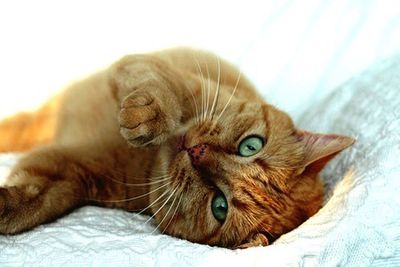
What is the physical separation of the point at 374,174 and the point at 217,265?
0.52 meters

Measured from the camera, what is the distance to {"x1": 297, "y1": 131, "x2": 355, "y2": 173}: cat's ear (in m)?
1.67

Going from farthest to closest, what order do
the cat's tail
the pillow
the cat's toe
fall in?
1. the cat's tail
2. the cat's toe
3. the pillow

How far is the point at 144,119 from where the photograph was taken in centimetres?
150

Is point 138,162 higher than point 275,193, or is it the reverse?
point 275,193

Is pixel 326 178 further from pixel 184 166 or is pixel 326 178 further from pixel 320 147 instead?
pixel 184 166

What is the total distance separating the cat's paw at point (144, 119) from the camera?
1.49m

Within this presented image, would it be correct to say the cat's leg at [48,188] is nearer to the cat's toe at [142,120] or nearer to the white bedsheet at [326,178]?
the white bedsheet at [326,178]

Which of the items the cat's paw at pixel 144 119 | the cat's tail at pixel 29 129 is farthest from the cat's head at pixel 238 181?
the cat's tail at pixel 29 129

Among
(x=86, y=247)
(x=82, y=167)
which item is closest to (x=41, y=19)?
(x=82, y=167)

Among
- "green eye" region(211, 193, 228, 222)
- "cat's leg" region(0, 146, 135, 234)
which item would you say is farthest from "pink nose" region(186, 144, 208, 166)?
"cat's leg" region(0, 146, 135, 234)

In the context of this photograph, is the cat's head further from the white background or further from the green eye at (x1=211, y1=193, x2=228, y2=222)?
the white background

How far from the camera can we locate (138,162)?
6.18ft

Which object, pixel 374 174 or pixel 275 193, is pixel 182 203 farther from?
pixel 374 174

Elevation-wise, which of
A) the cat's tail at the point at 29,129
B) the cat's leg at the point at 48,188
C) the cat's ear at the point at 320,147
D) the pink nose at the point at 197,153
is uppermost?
the cat's ear at the point at 320,147
